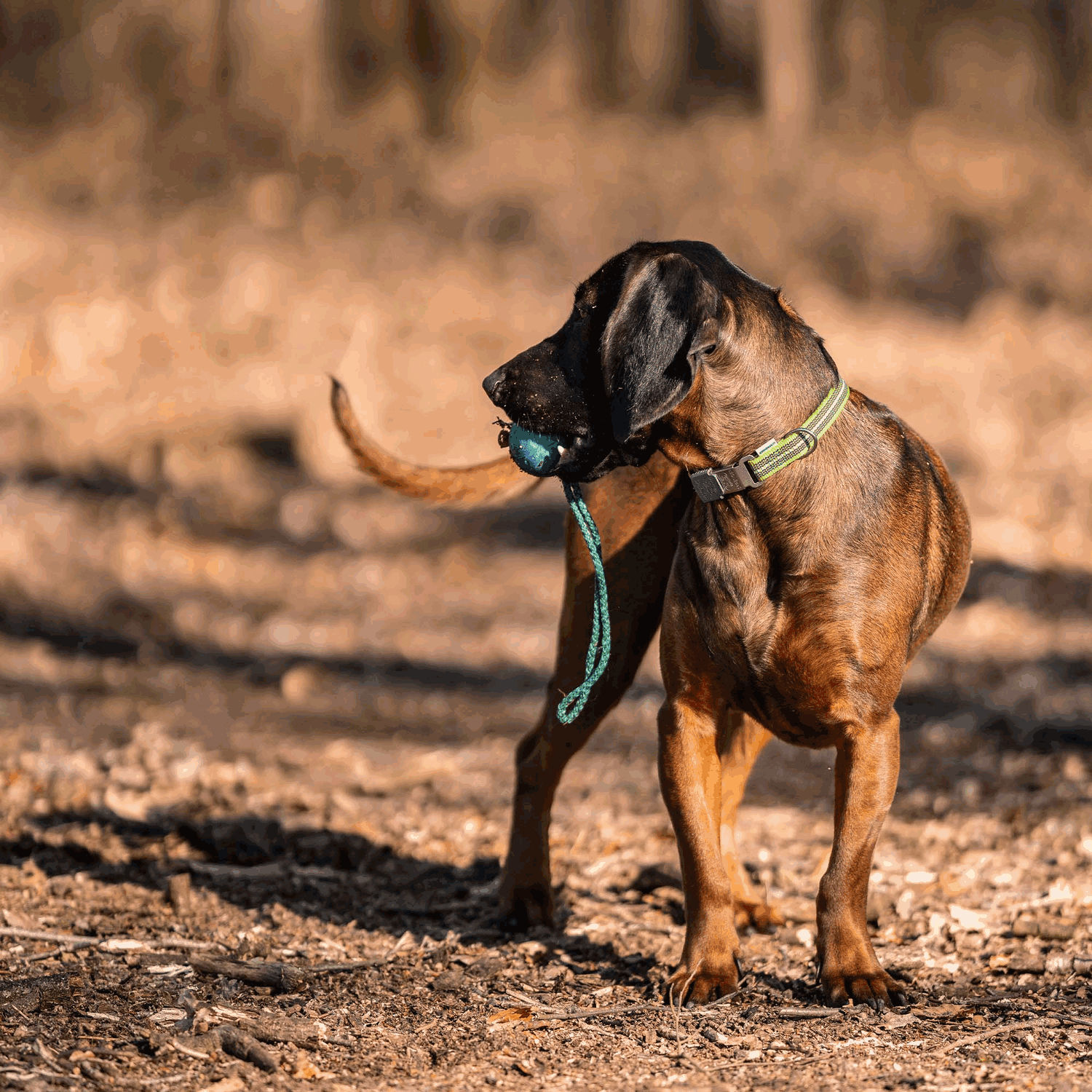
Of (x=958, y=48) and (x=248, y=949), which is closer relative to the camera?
(x=248, y=949)

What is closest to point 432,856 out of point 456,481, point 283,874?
point 283,874

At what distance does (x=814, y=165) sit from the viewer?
45.6 ft

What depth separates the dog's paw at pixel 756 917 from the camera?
14.3 ft

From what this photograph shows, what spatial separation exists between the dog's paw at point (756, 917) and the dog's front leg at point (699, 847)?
2.60ft

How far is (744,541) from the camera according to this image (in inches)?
140

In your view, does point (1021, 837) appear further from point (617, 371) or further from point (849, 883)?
point (617, 371)

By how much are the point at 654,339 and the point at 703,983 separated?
68.2 inches

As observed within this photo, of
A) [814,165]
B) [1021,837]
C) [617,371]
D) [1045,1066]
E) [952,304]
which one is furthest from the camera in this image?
[814,165]

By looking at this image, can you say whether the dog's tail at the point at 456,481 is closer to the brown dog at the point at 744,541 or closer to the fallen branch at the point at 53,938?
the brown dog at the point at 744,541

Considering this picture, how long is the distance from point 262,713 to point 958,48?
404 inches

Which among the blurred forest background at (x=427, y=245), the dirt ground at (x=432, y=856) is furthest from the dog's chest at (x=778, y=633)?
the blurred forest background at (x=427, y=245)

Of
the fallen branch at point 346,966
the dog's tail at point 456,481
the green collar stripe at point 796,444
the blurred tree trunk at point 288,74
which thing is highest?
the blurred tree trunk at point 288,74

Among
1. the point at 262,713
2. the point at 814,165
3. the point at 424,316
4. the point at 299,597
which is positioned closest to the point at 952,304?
the point at 814,165

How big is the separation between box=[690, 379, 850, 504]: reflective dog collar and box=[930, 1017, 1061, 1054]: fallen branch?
149 cm
